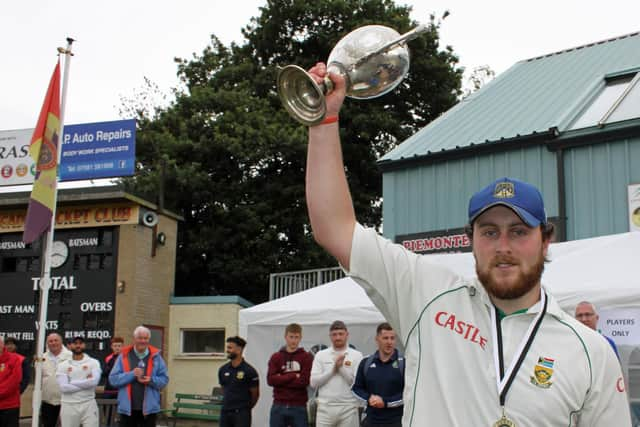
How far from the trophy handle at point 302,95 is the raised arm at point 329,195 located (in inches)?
Answer: 1.2

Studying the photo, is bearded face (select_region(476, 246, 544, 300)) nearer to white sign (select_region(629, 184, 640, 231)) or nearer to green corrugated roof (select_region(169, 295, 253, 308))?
white sign (select_region(629, 184, 640, 231))

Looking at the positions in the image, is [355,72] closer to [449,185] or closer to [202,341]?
[449,185]

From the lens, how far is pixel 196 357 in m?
20.0

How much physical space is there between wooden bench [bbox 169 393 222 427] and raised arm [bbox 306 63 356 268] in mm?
15552

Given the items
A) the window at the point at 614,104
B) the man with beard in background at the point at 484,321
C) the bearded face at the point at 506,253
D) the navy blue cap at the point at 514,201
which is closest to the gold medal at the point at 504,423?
Answer: the man with beard in background at the point at 484,321

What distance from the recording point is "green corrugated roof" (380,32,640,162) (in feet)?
48.6

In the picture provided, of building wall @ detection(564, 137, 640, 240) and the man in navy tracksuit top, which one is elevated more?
building wall @ detection(564, 137, 640, 240)

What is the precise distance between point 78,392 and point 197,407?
7.03 m

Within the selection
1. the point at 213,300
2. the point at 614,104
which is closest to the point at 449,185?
the point at 614,104

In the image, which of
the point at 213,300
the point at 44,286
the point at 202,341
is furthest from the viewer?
the point at 202,341

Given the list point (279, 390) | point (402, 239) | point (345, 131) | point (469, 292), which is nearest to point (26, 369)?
point (279, 390)

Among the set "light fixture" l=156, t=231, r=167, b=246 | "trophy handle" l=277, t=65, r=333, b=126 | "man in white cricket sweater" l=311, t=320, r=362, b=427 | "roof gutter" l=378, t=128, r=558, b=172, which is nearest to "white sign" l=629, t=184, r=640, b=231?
"roof gutter" l=378, t=128, r=558, b=172

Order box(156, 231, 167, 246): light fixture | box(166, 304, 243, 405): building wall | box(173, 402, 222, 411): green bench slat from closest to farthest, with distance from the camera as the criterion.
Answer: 1. box(173, 402, 222, 411): green bench slat
2. box(166, 304, 243, 405): building wall
3. box(156, 231, 167, 246): light fixture

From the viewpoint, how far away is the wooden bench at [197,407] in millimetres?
17500
